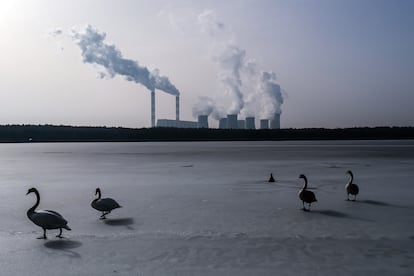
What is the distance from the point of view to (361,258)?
24.5 feet

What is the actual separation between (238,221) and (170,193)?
204 inches

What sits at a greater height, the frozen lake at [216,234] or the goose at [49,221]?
the goose at [49,221]

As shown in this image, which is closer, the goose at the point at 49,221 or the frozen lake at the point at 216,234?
the frozen lake at the point at 216,234

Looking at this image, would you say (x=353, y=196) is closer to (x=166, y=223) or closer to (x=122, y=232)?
(x=166, y=223)

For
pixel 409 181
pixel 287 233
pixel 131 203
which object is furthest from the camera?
pixel 409 181

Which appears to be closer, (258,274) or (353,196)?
(258,274)

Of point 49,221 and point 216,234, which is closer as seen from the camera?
point 49,221

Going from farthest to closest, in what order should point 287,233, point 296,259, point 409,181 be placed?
1. point 409,181
2. point 287,233
3. point 296,259

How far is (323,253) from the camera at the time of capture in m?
7.74

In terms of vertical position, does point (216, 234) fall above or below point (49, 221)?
below

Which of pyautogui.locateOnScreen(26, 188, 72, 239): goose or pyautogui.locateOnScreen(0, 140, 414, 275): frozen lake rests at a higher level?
pyautogui.locateOnScreen(26, 188, 72, 239): goose

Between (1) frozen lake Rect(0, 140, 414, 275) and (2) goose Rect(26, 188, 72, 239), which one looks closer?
(1) frozen lake Rect(0, 140, 414, 275)

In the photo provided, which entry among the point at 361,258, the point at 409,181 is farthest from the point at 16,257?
the point at 409,181

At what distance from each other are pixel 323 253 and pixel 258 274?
1502mm
